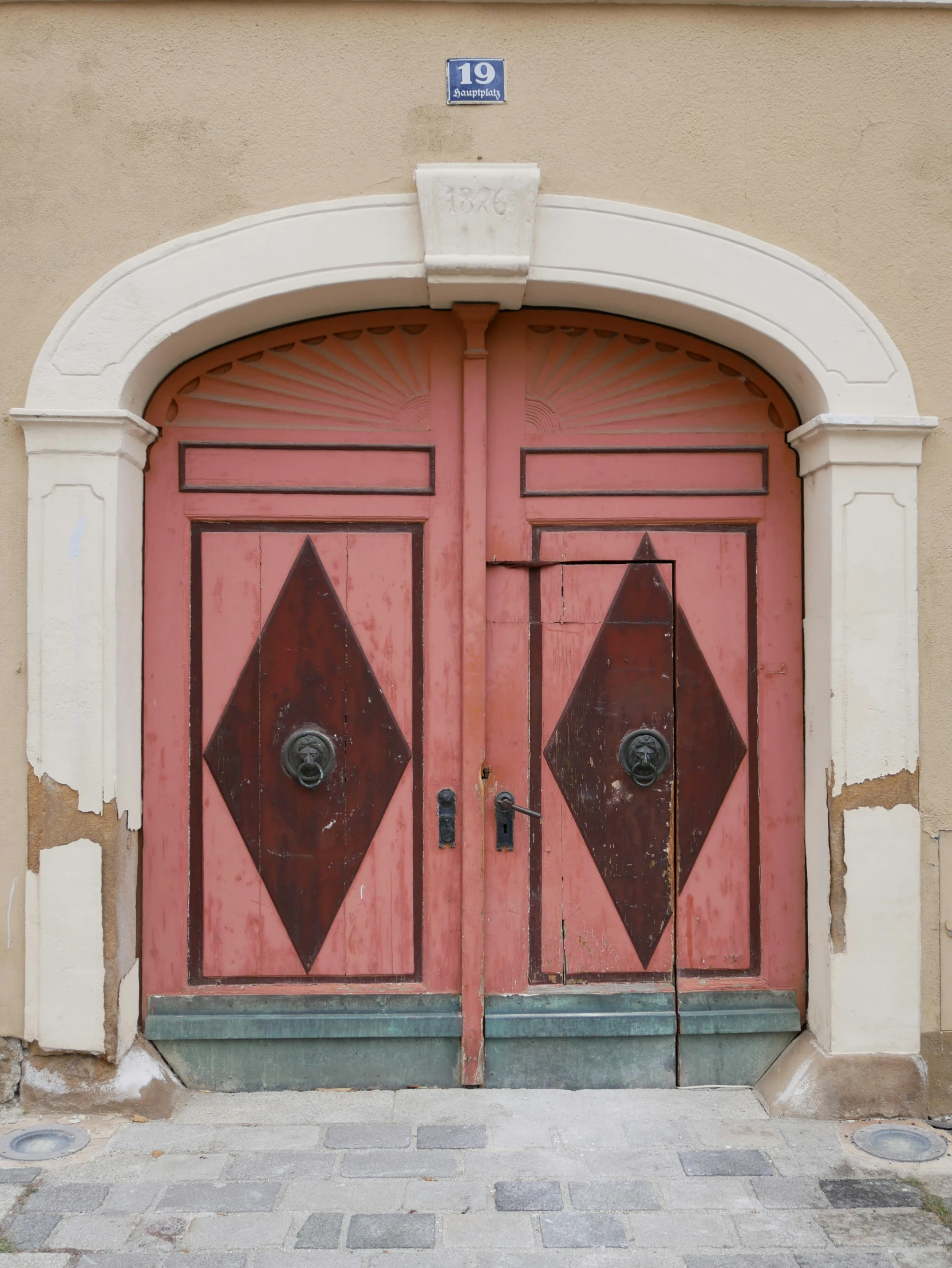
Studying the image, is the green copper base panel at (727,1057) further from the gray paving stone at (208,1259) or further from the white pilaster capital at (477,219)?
the white pilaster capital at (477,219)

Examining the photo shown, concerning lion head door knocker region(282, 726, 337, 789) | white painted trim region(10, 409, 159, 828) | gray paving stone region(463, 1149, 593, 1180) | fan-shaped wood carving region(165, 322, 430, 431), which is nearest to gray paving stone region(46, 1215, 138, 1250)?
gray paving stone region(463, 1149, 593, 1180)

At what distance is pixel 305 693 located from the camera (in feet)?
12.4

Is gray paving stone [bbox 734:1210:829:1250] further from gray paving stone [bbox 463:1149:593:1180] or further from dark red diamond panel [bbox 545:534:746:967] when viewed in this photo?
dark red diamond panel [bbox 545:534:746:967]

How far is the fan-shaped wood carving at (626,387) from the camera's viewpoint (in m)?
3.84

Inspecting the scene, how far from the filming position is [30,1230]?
2834 mm

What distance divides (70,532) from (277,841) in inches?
50.8

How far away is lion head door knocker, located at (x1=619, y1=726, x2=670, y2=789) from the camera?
149 inches

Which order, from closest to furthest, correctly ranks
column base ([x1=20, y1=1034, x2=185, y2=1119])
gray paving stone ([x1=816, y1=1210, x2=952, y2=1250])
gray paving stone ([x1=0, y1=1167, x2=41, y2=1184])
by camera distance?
gray paving stone ([x1=816, y1=1210, x2=952, y2=1250]), gray paving stone ([x1=0, y1=1167, x2=41, y2=1184]), column base ([x1=20, y1=1034, x2=185, y2=1119])

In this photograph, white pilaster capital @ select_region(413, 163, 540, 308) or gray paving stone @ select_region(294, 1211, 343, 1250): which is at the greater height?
white pilaster capital @ select_region(413, 163, 540, 308)

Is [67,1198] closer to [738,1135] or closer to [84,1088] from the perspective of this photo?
[84,1088]

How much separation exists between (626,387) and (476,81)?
115 centimetres

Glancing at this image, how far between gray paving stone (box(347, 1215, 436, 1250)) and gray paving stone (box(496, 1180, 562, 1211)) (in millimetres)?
214

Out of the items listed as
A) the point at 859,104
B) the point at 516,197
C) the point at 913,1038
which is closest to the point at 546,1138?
the point at 913,1038

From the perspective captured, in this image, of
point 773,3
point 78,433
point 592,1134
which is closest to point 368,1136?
point 592,1134
